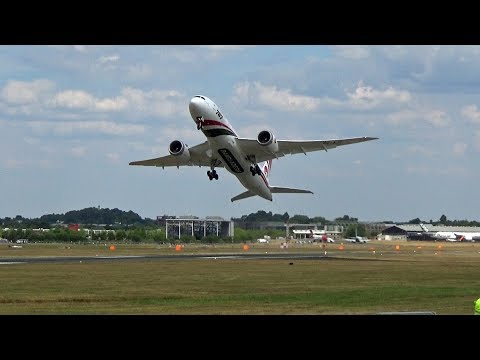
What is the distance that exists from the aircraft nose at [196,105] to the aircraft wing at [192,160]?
14.9ft

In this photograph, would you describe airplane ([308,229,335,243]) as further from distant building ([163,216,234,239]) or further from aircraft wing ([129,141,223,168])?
aircraft wing ([129,141,223,168])

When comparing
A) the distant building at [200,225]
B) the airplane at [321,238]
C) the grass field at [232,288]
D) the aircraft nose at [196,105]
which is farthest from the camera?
the distant building at [200,225]

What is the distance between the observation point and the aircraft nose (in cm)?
4206

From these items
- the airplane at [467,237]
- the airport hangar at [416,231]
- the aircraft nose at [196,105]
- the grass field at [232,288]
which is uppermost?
the aircraft nose at [196,105]

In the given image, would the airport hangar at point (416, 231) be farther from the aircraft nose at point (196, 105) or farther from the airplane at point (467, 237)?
the aircraft nose at point (196, 105)

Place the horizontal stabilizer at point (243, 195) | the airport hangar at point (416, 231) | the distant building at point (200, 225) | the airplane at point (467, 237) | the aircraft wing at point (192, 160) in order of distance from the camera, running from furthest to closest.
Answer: the airport hangar at point (416, 231)
the airplane at point (467, 237)
the distant building at point (200, 225)
the horizontal stabilizer at point (243, 195)
the aircraft wing at point (192, 160)

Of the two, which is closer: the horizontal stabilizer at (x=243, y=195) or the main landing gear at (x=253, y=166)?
the main landing gear at (x=253, y=166)

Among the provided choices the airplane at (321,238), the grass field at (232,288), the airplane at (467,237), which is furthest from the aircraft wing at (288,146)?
the airplane at (467,237)

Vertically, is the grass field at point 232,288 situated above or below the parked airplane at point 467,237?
below

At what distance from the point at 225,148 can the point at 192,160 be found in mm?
4490

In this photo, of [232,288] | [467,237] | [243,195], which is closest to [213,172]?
[243,195]

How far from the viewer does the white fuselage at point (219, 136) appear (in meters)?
42.5
